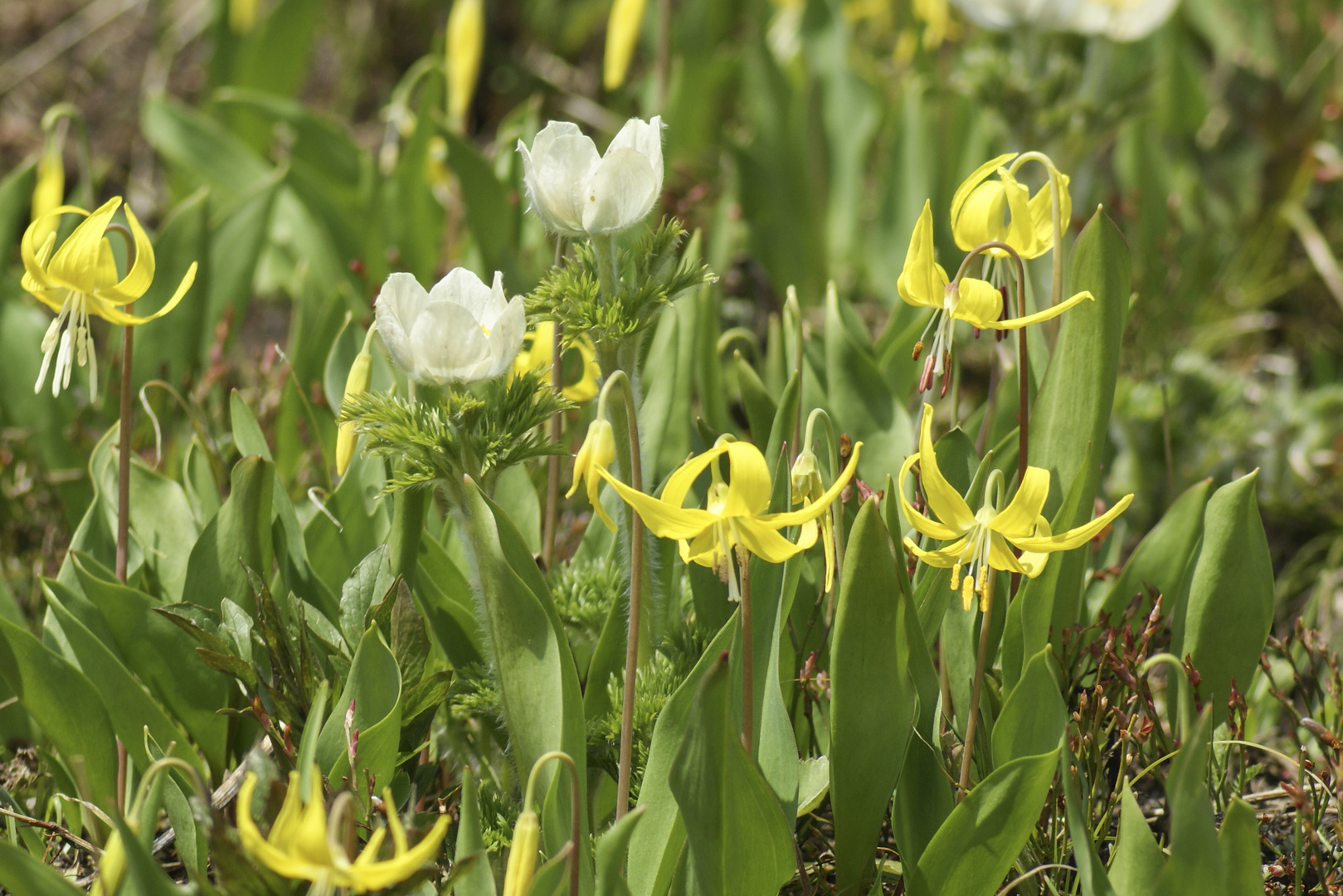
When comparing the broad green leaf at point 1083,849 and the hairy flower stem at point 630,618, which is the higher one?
the hairy flower stem at point 630,618

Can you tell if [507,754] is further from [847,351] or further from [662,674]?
[847,351]

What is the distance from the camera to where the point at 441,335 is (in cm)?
123

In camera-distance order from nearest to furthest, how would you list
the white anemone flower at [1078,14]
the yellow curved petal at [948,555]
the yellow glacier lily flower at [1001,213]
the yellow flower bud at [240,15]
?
the yellow curved petal at [948,555] < the yellow glacier lily flower at [1001,213] < the white anemone flower at [1078,14] < the yellow flower bud at [240,15]

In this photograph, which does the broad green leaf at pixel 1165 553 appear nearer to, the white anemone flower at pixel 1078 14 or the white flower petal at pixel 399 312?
the white flower petal at pixel 399 312

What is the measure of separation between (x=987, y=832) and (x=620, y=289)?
30.9 inches

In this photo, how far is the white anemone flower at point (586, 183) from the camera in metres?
1.29

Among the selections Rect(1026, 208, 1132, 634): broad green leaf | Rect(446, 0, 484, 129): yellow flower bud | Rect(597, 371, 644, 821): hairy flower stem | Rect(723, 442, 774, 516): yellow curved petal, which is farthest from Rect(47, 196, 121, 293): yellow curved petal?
Rect(446, 0, 484, 129): yellow flower bud

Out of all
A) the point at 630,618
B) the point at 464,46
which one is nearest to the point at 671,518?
the point at 630,618

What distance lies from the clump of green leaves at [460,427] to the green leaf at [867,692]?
402 mm

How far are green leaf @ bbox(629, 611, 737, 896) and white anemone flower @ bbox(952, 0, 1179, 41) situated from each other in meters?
2.69

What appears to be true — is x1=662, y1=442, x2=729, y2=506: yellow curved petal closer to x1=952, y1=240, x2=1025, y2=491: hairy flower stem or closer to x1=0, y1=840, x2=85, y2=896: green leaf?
x1=952, y1=240, x2=1025, y2=491: hairy flower stem

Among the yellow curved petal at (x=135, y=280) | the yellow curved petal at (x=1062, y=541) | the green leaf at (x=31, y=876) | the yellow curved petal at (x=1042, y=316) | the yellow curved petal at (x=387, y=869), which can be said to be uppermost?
the yellow curved petal at (x=135, y=280)

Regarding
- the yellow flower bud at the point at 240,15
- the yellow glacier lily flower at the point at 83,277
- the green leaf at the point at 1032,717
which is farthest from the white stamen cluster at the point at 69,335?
the yellow flower bud at the point at 240,15

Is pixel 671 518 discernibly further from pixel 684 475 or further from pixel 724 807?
pixel 724 807
